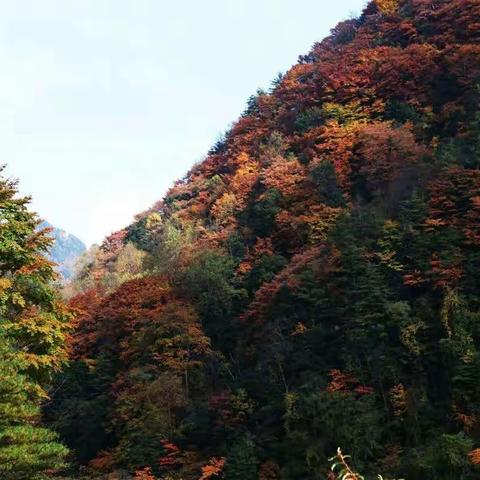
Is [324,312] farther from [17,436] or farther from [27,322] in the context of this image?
[17,436]

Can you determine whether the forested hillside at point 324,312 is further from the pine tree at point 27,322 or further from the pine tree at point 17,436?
the pine tree at point 17,436

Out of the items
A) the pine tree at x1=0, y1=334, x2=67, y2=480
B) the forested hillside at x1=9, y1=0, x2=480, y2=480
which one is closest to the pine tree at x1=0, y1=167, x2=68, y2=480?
the pine tree at x1=0, y1=334, x2=67, y2=480

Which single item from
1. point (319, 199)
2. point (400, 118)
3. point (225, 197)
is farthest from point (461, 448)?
point (225, 197)

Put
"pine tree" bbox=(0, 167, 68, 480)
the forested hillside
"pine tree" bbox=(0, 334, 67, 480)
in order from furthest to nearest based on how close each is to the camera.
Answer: the forested hillside
"pine tree" bbox=(0, 167, 68, 480)
"pine tree" bbox=(0, 334, 67, 480)

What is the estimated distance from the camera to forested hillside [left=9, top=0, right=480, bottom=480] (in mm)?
21547

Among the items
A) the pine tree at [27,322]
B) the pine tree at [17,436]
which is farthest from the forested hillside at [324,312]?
the pine tree at [17,436]

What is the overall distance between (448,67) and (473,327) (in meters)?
24.9

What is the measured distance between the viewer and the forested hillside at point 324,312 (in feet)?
70.7

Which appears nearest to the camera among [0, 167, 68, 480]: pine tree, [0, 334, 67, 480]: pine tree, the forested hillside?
[0, 334, 67, 480]: pine tree

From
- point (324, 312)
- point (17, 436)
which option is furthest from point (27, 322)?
point (324, 312)

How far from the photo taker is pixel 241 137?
5966cm

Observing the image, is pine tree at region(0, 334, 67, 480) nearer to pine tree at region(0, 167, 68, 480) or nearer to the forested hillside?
pine tree at region(0, 167, 68, 480)

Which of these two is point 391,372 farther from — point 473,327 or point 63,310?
point 63,310

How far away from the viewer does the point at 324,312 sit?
27078 mm
